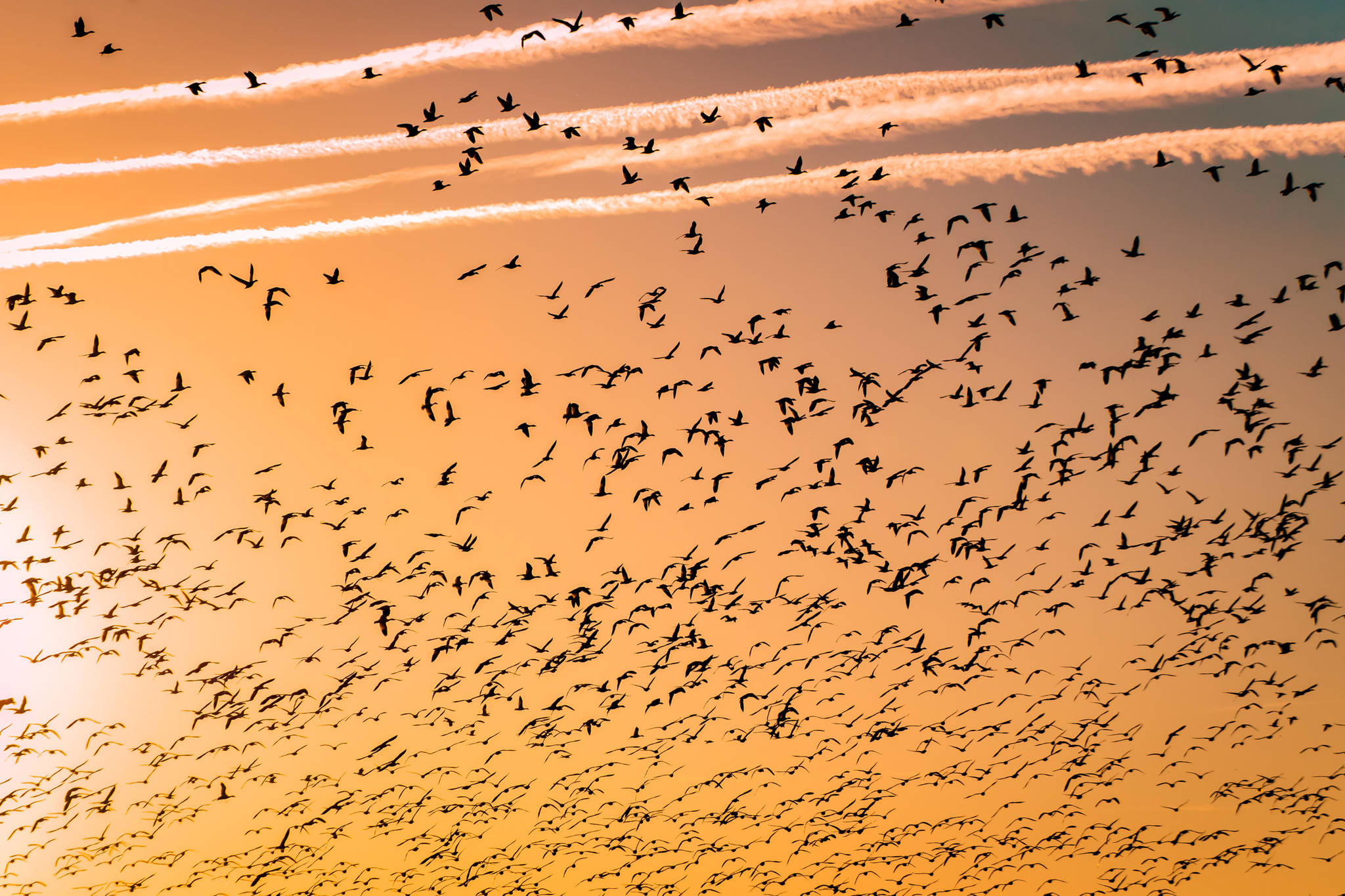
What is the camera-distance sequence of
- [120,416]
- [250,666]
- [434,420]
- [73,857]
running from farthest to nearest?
[73,857] → [250,666] → [120,416] → [434,420]

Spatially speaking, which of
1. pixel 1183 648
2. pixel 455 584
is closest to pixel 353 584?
pixel 455 584

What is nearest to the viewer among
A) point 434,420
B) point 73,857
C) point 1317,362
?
point 434,420

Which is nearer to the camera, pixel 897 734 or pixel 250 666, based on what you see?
pixel 250 666

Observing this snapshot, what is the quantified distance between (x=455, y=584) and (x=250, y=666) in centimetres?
804

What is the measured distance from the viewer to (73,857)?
102 feet

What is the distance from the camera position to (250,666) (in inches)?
1131

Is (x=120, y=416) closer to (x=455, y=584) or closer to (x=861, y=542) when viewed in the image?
(x=455, y=584)

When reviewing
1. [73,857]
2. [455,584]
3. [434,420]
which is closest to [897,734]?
[455,584]

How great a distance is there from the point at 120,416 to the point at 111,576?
6089 millimetres

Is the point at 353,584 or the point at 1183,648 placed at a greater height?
the point at 353,584

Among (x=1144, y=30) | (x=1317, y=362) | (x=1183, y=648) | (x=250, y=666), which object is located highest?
(x=1144, y=30)

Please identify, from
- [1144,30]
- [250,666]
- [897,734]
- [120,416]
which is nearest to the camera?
[1144,30]

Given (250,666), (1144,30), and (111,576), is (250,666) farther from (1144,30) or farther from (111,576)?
(1144,30)

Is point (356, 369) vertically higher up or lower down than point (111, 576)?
higher up
